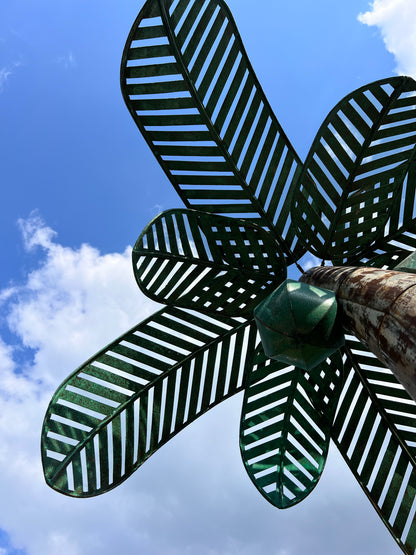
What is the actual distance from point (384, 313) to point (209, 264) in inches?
82.3

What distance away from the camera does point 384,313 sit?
2.20 meters

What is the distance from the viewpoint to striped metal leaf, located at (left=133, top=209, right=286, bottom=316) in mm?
3912

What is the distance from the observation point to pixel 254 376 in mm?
4492

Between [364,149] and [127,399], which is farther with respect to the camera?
[127,399]

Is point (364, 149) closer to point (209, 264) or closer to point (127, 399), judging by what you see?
point (209, 264)

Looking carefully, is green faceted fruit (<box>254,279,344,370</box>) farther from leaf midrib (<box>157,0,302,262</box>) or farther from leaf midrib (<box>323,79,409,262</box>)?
leaf midrib (<box>157,0,302,262</box>)

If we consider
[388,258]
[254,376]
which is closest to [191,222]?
[254,376]

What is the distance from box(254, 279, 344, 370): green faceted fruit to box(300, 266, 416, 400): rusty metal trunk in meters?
0.09

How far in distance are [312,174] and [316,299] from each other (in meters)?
1.54

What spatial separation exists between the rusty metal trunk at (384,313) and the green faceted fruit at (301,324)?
0.09m

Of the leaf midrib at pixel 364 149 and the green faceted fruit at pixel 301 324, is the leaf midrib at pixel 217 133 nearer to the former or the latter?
the leaf midrib at pixel 364 149

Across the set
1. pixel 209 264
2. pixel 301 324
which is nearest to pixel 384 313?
pixel 301 324

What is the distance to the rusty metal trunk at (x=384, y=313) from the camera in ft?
6.27

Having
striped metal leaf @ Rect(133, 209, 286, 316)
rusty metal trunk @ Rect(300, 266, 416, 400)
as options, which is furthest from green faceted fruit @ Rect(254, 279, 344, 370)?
striped metal leaf @ Rect(133, 209, 286, 316)
